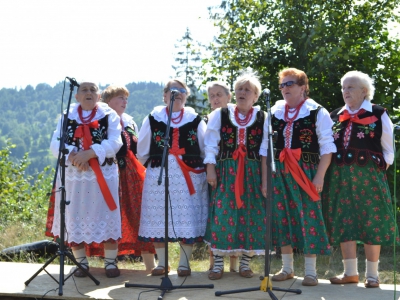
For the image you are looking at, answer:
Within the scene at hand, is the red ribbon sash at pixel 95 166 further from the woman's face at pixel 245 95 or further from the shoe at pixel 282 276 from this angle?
the shoe at pixel 282 276

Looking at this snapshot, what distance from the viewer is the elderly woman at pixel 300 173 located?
18.5ft

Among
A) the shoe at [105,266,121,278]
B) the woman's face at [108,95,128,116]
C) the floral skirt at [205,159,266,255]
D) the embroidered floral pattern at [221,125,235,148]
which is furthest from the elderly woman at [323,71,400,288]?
the woman's face at [108,95,128,116]

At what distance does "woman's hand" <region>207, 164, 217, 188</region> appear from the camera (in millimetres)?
5898

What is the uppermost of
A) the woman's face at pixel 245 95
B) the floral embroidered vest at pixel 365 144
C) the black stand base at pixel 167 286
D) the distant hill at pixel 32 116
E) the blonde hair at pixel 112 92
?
the distant hill at pixel 32 116

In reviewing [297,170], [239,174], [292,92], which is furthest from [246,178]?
[292,92]

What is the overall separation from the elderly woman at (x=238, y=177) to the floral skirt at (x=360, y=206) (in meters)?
0.65

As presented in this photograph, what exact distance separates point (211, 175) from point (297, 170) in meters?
0.78

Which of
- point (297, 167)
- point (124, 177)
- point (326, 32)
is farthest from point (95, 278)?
point (326, 32)

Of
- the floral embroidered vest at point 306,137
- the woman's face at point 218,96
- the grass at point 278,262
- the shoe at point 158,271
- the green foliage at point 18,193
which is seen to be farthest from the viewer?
the green foliage at point 18,193

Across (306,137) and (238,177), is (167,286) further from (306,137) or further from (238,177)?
(306,137)

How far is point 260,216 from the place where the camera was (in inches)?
232

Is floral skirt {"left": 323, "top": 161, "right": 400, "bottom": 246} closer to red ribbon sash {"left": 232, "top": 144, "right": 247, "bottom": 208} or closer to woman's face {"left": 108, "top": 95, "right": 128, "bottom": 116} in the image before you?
red ribbon sash {"left": 232, "top": 144, "right": 247, "bottom": 208}

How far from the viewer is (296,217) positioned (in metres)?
5.76

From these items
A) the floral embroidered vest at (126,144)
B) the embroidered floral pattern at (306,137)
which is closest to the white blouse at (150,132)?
the floral embroidered vest at (126,144)
